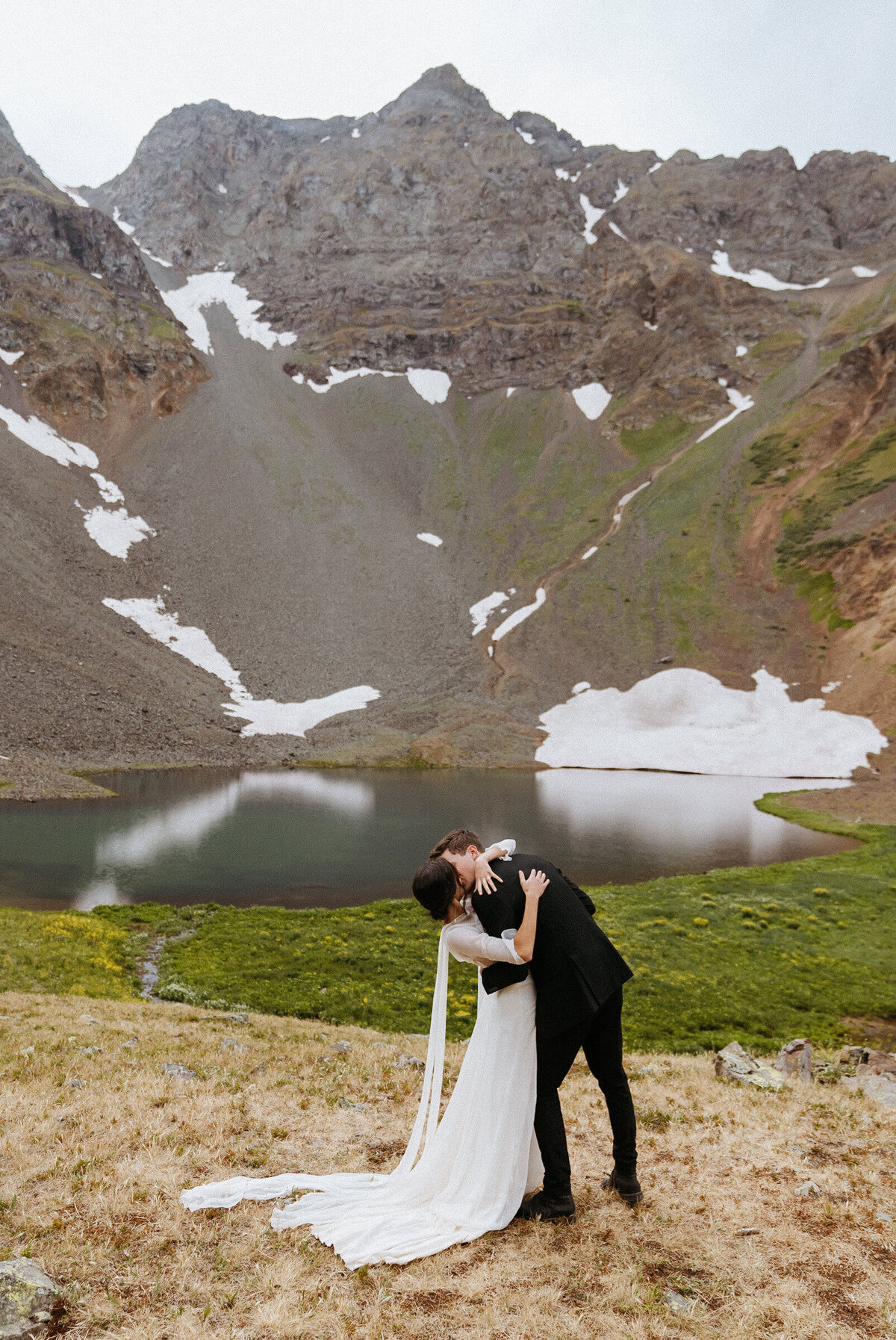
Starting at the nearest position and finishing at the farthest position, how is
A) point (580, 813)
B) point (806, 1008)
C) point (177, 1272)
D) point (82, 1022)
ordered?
point (177, 1272), point (82, 1022), point (806, 1008), point (580, 813)

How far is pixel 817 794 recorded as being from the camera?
49.4 meters

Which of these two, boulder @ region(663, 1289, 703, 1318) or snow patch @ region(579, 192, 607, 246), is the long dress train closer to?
boulder @ region(663, 1289, 703, 1318)

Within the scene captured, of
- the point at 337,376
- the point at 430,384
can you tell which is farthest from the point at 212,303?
the point at 430,384

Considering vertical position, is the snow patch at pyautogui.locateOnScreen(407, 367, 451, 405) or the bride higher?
the snow patch at pyautogui.locateOnScreen(407, 367, 451, 405)

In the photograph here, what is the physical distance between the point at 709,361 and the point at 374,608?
267ft

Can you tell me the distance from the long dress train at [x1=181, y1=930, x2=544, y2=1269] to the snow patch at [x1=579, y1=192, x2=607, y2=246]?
18105 cm

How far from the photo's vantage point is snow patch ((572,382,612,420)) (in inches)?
5039

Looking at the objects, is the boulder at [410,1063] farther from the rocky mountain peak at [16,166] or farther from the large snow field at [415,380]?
the rocky mountain peak at [16,166]

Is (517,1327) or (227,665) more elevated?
(227,665)

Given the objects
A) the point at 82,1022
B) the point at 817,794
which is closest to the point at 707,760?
the point at 817,794

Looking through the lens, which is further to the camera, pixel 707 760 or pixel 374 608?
pixel 374 608

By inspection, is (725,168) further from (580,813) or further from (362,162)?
(580,813)

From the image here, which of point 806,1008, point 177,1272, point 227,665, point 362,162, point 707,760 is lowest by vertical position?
point 806,1008

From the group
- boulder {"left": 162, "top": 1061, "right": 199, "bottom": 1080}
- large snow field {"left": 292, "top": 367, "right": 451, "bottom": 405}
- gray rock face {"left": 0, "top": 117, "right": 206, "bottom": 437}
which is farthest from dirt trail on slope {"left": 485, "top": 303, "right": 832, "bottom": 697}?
boulder {"left": 162, "top": 1061, "right": 199, "bottom": 1080}
